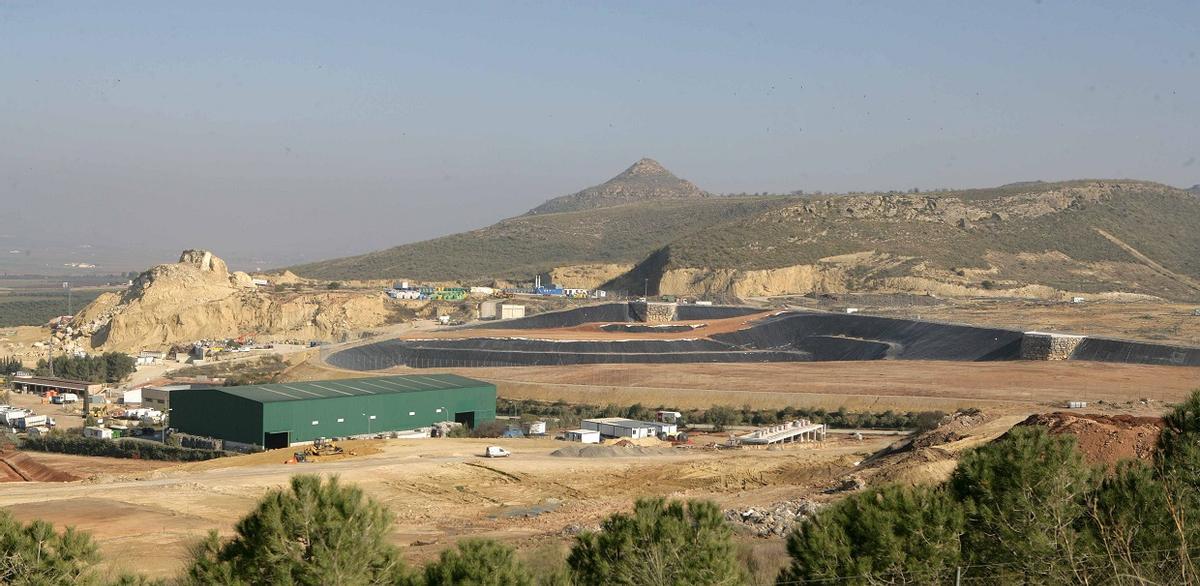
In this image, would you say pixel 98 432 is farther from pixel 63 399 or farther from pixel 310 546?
pixel 310 546

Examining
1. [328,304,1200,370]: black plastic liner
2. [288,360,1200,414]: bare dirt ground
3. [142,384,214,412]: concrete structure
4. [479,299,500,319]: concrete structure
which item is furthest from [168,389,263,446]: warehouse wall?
[479,299,500,319]: concrete structure

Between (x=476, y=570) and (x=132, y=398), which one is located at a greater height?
(x=476, y=570)

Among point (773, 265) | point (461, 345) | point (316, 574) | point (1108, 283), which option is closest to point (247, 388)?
point (461, 345)

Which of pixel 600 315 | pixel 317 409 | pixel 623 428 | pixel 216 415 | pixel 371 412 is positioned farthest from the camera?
pixel 600 315

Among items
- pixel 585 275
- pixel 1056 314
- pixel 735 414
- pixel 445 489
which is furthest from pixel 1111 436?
pixel 585 275

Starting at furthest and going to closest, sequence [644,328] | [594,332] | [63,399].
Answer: [644,328] < [594,332] < [63,399]

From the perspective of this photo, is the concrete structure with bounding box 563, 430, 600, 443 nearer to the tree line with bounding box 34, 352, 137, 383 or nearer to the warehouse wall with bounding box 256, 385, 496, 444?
the warehouse wall with bounding box 256, 385, 496, 444

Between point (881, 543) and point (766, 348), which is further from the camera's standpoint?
point (766, 348)

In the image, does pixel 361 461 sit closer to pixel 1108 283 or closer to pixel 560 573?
pixel 560 573
